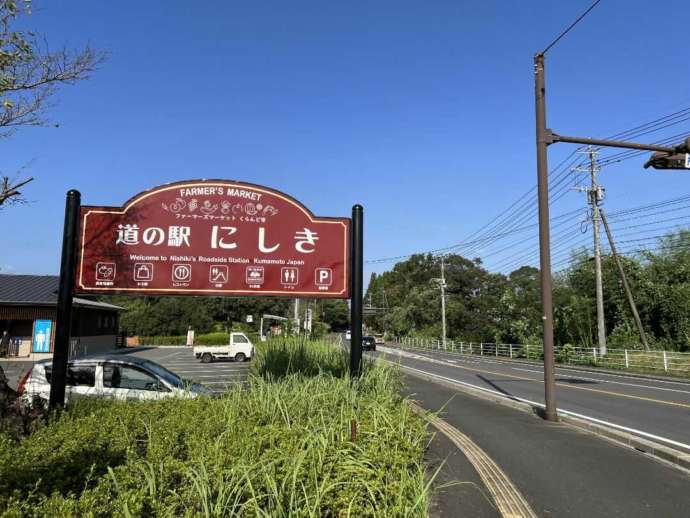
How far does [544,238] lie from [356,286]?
4403mm

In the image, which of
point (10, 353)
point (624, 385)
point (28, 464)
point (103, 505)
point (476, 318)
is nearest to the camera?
point (103, 505)

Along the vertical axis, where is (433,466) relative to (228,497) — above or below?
below

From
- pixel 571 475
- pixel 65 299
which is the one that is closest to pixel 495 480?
pixel 571 475

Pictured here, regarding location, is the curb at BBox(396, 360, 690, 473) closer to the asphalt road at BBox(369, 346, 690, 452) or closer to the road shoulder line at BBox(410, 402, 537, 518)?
the asphalt road at BBox(369, 346, 690, 452)

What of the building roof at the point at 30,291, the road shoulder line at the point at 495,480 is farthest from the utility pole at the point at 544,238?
the building roof at the point at 30,291

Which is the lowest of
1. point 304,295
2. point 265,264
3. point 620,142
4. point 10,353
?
point 10,353

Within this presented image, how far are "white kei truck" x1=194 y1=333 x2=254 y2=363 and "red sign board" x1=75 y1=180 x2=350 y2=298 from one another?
22826 millimetres

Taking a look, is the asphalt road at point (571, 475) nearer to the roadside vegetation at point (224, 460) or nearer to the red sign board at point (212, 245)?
the roadside vegetation at point (224, 460)

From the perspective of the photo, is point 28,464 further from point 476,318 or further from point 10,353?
point 476,318

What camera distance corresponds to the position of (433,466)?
5.85 metres

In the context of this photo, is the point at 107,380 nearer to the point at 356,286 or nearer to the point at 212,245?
the point at 212,245

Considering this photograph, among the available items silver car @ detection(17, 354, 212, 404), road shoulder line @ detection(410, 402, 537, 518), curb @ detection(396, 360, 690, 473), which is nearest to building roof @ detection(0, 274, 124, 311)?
silver car @ detection(17, 354, 212, 404)

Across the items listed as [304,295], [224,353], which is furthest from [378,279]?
[304,295]

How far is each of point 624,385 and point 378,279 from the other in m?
119
